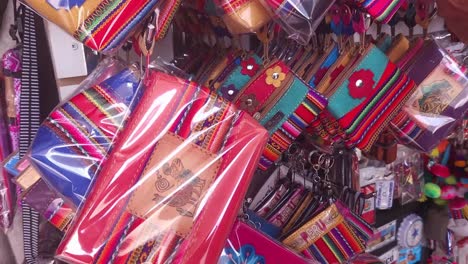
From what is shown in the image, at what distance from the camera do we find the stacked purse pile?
59cm

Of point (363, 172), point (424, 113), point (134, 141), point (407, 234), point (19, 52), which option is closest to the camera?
point (134, 141)

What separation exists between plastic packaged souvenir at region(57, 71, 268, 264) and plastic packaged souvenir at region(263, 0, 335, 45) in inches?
5.0

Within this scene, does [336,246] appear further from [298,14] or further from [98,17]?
[98,17]

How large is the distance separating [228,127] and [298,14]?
0.52 feet

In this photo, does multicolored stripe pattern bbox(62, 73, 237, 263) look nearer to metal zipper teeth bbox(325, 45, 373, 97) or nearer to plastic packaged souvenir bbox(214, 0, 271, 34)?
plastic packaged souvenir bbox(214, 0, 271, 34)

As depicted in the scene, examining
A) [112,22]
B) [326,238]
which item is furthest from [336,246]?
[112,22]

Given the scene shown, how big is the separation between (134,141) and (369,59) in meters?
0.39

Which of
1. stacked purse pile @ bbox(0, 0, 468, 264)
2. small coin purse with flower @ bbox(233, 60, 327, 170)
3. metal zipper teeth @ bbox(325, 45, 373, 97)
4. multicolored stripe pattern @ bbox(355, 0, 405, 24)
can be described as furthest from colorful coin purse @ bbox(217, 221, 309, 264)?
multicolored stripe pattern @ bbox(355, 0, 405, 24)

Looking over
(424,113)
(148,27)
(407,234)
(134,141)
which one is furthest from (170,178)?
(407,234)

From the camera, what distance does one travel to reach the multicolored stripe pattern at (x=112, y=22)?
22.6 inches

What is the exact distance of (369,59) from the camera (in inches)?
31.8

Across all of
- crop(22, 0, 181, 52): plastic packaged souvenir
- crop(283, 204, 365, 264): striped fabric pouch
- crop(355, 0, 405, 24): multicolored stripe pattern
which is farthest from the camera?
crop(283, 204, 365, 264): striped fabric pouch

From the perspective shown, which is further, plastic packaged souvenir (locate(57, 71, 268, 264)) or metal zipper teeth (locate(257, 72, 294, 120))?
metal zipper teeth (locate(257, 72, 294, 120))

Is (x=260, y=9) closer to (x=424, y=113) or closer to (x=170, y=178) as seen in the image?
(x=170, y=178)
